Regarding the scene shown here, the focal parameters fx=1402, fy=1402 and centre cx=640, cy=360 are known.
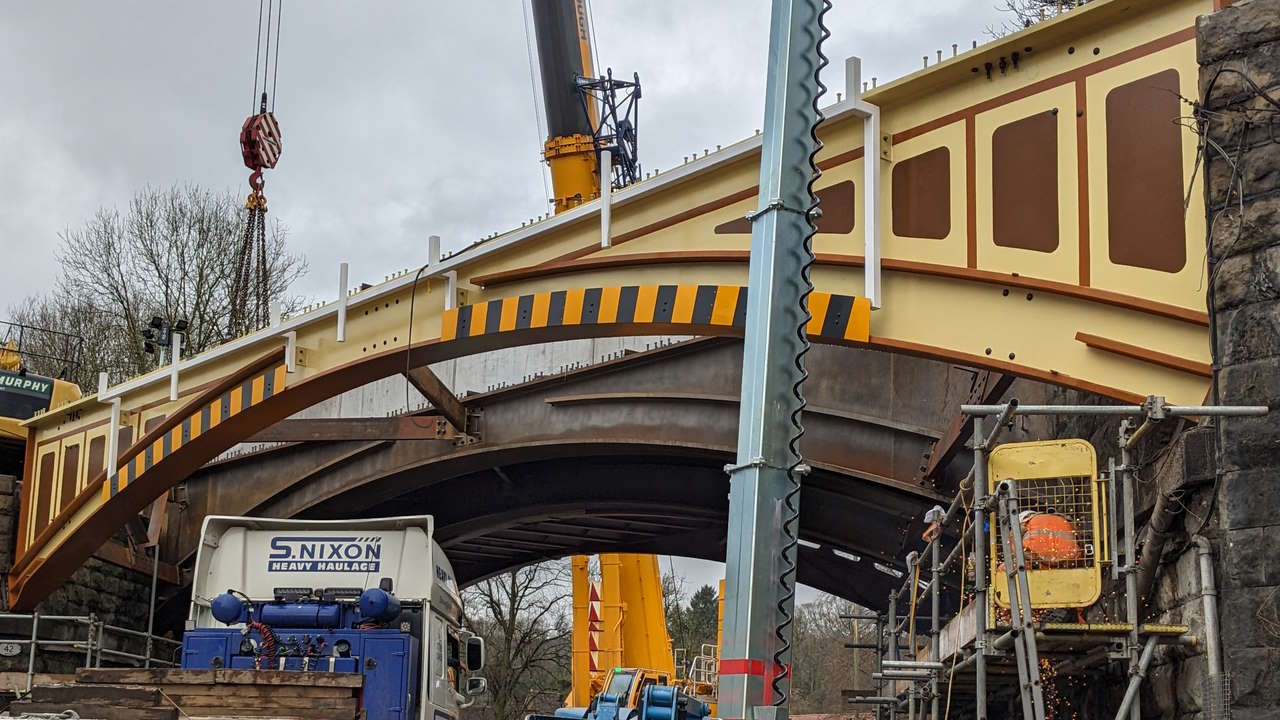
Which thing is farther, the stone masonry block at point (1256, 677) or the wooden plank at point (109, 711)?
the wooden plank at point (109, 711)

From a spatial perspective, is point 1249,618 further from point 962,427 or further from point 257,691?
point 962,427

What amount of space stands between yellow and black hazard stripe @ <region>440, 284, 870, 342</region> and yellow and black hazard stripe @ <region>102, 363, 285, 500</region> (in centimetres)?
381

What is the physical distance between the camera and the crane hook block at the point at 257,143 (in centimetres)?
3494

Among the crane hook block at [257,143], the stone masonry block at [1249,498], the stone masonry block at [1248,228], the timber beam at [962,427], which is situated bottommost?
the stone masonry block at [1249,498]

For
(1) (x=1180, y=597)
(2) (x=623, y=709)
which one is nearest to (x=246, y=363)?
(2) (x=623, y=709)

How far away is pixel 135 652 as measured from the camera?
26078 millimetres

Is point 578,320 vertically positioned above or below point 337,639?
above

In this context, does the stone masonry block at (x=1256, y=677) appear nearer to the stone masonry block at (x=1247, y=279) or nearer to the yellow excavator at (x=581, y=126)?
the stone masonry block at (x=1247, y=279)

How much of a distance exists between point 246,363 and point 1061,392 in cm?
1157

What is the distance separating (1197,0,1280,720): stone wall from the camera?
29.1 ft

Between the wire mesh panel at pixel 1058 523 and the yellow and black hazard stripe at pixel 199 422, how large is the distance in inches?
449

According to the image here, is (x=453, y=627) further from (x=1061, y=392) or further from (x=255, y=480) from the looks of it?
(x=255, y=480)

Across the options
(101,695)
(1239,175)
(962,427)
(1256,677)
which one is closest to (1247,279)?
(1239,175)

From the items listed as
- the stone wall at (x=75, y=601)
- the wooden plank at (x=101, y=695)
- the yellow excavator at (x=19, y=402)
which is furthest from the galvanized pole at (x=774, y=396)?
the yellow excavator at (x=19, y=402)
